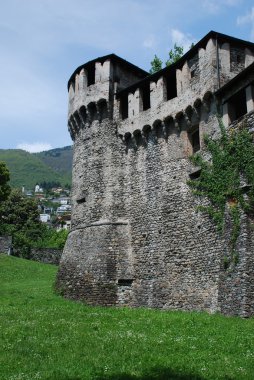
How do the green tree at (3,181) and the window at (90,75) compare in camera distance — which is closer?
the window at (90,75)

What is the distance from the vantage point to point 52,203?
17525 cm

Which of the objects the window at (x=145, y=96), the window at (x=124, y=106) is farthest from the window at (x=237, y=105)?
the window at (x=124, y=106)

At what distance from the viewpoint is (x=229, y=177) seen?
51.1 feet

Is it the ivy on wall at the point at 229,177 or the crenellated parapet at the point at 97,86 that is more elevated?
the crenellated parapet at the point at 97,86

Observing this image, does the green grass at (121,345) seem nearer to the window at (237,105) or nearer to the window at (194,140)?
the window at (194,140)

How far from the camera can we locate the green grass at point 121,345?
787cm

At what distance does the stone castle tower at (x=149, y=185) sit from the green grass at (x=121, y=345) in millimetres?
2688

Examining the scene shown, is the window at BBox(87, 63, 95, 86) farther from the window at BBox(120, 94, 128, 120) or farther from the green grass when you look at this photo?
the green grass

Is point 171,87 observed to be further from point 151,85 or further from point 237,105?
point 237,105

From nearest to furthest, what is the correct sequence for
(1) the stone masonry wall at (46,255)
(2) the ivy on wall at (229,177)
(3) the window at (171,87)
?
1. (2) the ivy on wall at (229,177)
2. (3) the window at (171,87)
3. (1) the stone masonry wall at (46,255)

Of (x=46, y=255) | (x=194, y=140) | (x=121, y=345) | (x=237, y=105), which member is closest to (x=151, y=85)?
(x=194, y=140)

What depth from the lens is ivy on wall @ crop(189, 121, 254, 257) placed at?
573 inches

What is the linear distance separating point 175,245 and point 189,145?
4.53 metres

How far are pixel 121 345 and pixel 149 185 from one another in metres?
11.1
